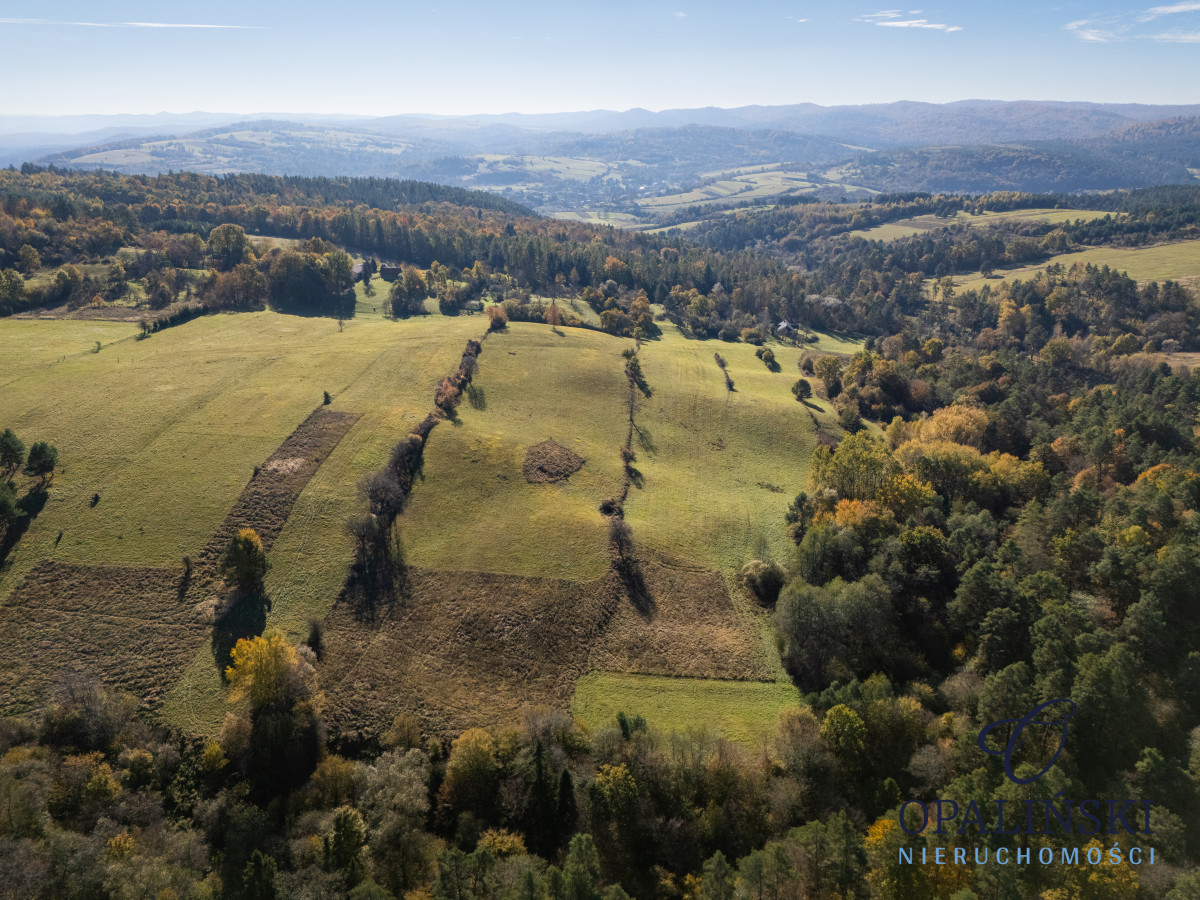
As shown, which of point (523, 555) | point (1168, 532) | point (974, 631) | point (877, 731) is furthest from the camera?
point (523, 555)

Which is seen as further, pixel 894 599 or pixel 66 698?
pixel 894 599

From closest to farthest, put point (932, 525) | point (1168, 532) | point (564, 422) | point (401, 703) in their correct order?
point (401, 703) → point (1168, 532) → point (932, 525) → point (564, 422)

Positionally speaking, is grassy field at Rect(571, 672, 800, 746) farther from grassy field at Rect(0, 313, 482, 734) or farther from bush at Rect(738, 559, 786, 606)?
grassy field at Rect(0, 313, 482, 734)

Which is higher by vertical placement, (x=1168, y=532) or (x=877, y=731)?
(x=1168, y=532)

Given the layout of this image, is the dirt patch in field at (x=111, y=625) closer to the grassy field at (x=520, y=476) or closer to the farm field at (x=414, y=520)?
the farm field at (x=414, y=520)

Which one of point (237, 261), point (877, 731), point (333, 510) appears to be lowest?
point (877, 731)

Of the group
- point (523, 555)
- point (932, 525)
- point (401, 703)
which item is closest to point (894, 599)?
point (932, 525)

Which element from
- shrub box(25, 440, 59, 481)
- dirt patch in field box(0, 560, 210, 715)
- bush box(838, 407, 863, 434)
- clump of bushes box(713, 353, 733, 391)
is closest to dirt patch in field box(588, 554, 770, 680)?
dirt patch in field box(0, 560, 210, 715)

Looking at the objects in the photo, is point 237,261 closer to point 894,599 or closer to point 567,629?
point 567,629
